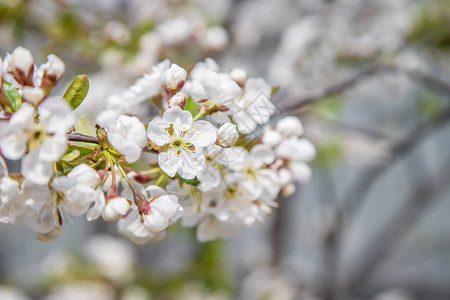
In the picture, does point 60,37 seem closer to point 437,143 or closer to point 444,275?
point 437,143

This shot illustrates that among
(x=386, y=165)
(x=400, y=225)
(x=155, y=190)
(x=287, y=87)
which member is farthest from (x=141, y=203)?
(x=400, y=225)

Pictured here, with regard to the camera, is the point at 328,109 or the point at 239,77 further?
the point at 328,109

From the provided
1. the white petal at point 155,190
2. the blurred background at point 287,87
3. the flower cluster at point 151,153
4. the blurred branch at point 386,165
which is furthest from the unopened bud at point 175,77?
the blurred branch at point 386,165

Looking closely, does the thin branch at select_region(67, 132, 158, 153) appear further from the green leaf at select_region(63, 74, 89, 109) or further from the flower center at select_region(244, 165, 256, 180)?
the flower center at select_region(244, 165, 256, 180)

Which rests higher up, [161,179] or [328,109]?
[328,109]

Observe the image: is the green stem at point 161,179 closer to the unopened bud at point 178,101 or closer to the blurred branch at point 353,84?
the unopened bud at point 178,101

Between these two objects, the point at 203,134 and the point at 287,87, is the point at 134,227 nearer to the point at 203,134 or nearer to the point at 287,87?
the point at 203,134

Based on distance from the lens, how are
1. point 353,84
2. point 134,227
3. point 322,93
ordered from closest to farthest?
point 134,227
point 322,93
point 353,84
